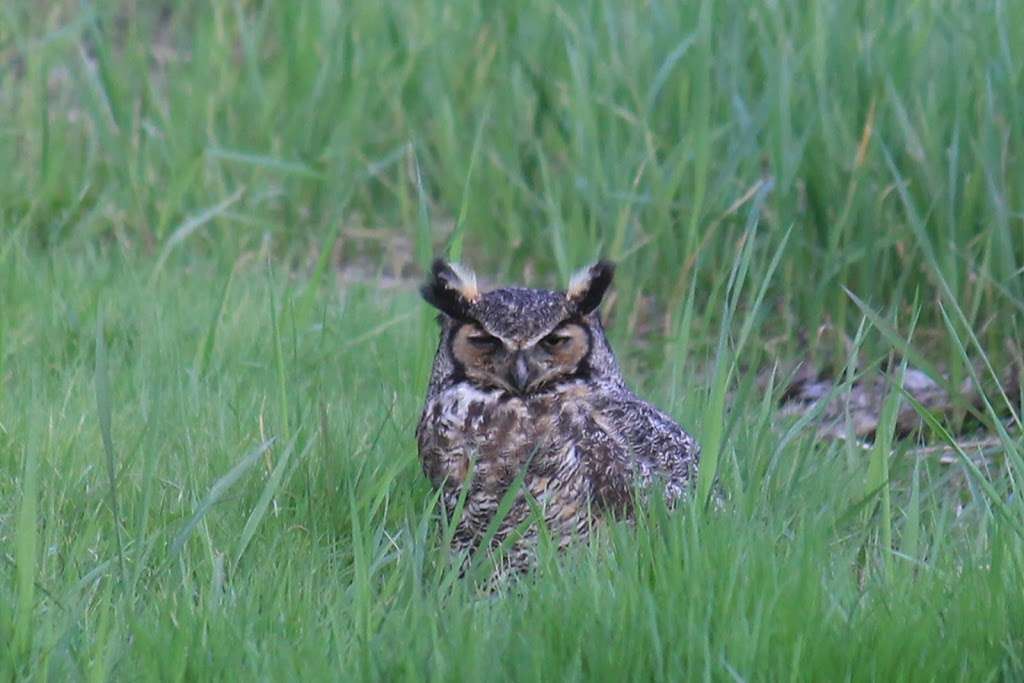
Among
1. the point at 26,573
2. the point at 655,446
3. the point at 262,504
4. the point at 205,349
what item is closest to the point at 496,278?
the point at 205,349

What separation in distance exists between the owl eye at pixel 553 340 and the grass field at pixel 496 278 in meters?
0.26

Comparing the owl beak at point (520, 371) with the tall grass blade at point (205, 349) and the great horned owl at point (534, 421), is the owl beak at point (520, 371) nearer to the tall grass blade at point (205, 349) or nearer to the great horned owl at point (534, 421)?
the great horned owl at point (534, 421)

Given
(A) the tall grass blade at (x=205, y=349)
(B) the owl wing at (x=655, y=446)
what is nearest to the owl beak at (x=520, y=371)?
(B) the owl wing at (x=655, y=446)

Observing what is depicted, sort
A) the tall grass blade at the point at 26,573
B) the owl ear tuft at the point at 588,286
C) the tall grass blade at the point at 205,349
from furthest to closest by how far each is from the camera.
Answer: the tall grass blade at the point at 205,349 < the owl ear tuft at the point at 588,286 < the tall grass blade at the point at 26,573

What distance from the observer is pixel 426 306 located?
15.3ft

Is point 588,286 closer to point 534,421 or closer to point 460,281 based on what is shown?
point 460,281

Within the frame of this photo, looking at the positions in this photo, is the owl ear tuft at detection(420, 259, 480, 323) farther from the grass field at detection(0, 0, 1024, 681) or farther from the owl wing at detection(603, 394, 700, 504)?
the owl wing at detection(603, 394, 700, 504)

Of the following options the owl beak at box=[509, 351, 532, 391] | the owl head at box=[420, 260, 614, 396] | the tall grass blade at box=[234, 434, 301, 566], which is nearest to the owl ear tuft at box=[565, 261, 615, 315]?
the owl head at box=[420, 260, 614, 396]

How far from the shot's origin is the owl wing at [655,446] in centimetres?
324

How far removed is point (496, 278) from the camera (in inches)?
→ 223

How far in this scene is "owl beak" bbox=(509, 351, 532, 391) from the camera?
3.46m

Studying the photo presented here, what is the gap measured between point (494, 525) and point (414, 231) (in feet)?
10.7

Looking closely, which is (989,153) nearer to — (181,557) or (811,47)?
(811,47)

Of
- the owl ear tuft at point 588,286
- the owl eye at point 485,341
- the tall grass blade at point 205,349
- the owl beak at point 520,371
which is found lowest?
the tall grass blade at point 205,349
